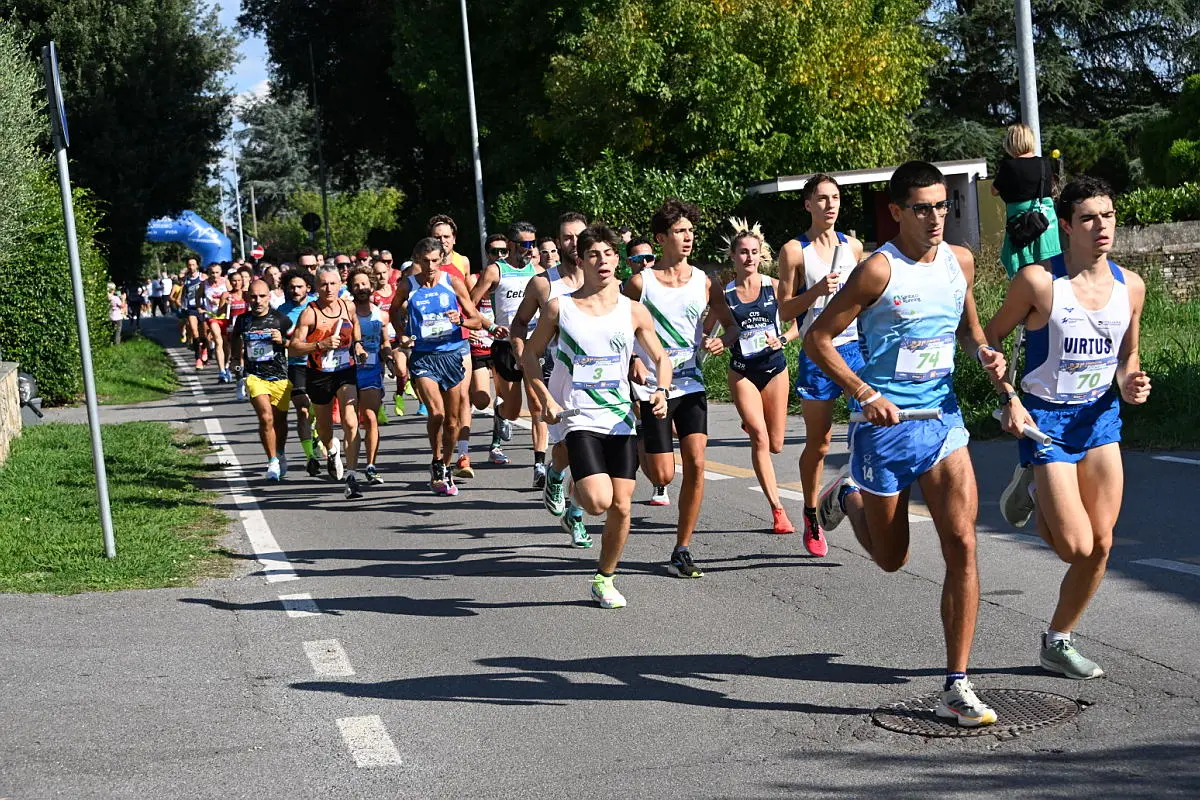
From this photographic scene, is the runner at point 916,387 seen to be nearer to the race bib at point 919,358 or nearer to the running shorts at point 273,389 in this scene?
the race bib at point 919,358

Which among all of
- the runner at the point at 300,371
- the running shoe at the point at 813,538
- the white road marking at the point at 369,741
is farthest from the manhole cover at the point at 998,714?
the runner at the point at 300,371

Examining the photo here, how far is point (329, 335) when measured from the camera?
13195 mm

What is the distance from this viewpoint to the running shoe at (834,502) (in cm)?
636

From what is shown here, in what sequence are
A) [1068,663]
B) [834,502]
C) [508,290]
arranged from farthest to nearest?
[508,290] < [834,502] < [1068,663]

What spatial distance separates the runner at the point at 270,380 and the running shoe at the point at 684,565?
6.27 meters

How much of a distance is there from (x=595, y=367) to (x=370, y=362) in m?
5.54

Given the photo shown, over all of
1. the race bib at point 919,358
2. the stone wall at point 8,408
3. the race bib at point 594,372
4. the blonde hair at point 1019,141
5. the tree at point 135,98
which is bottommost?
the stone wall at point 8,408

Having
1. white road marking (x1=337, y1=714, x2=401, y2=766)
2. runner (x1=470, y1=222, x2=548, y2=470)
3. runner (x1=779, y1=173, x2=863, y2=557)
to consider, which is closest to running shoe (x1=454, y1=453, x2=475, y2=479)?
runner (x1=470, y1=222, x2=548, y2=470)

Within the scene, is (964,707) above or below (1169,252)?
below

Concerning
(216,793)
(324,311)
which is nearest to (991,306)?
(324,311)

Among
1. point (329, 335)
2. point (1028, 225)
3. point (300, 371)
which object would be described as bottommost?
point (300, 371)

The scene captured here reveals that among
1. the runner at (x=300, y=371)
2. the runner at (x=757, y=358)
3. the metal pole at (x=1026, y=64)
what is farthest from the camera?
the metal pole at (x=1026, y=64)

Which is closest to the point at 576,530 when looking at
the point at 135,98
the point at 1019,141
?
the point at 1019,141

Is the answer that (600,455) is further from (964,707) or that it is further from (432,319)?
(432,319)
